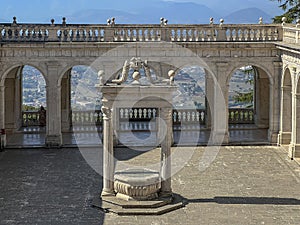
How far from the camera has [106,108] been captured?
67.8ft

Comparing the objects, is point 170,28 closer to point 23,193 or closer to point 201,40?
point 201,40

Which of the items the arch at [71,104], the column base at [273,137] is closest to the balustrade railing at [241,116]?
the column base at [273,137]

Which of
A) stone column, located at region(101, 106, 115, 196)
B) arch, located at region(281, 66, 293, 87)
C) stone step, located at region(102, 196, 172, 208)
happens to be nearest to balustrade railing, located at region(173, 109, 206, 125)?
arch, located at region(281, 66, 293, 87)

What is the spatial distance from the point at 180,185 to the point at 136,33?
957 cm

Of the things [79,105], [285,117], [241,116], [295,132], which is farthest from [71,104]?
[295,132]

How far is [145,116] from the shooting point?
3659 centimetres

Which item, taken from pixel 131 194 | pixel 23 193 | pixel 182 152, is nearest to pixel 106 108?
pixel 131 194

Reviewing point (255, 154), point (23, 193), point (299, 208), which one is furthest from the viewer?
point (255, 154)

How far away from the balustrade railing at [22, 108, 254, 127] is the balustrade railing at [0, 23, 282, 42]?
583cm

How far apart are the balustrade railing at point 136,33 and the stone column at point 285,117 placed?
8.54 feet

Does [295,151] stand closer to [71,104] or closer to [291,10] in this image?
[71,104]

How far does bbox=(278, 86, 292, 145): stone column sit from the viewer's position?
2992 cm

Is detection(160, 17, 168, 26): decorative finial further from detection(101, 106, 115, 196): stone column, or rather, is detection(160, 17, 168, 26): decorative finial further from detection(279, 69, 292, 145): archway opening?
detection(101, 106, 115, 196): stone column

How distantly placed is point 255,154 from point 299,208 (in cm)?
848
